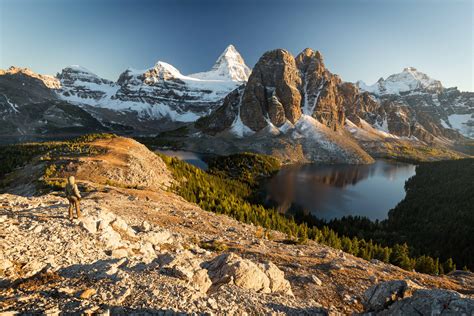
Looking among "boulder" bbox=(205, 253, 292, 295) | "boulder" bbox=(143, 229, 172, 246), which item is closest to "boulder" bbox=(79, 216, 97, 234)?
"boulder" bbox=(143, 229, 172, 246)

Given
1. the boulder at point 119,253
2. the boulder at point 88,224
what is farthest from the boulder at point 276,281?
the boulder at point 88,224

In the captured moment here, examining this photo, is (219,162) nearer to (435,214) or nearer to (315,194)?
(315,194)

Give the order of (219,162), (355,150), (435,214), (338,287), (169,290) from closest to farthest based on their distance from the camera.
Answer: (169,290), (338,287), (435,214), (219,162), (355,150)

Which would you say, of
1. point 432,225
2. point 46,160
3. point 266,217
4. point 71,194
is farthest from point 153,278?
point 432,225

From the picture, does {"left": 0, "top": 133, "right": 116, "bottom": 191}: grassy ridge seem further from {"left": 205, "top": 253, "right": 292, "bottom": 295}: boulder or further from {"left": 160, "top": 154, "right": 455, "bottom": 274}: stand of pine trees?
{"left": 205, "top": 253, "right": 292, "bottom": 295}: boulder

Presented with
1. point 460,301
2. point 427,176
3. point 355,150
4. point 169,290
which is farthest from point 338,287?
point 355,150

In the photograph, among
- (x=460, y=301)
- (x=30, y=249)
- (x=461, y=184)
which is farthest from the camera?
(x=461, y=184)
